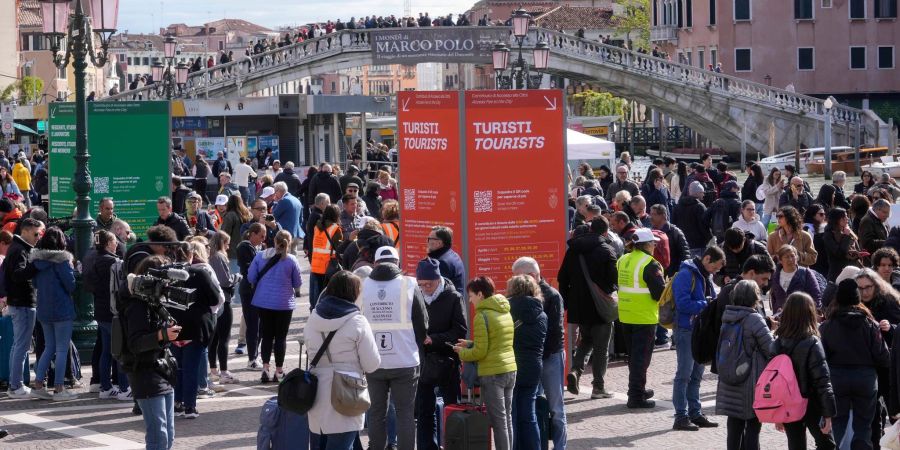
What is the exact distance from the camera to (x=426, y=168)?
1242 centimetres

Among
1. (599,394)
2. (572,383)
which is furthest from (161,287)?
(599,394)

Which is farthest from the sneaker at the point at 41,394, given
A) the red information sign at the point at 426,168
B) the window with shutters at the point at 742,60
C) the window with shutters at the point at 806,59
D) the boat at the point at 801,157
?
the window with shutters at the point at 742,60

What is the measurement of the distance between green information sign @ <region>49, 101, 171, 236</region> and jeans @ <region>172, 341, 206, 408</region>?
541 centimetres

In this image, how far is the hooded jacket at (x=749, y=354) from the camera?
940 cm

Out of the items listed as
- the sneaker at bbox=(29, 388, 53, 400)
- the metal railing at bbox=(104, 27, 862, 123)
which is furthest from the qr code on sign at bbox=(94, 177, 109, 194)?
the metal railing at bbox=(104, 27, 862, 123)

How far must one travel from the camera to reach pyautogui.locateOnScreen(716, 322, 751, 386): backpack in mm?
9438

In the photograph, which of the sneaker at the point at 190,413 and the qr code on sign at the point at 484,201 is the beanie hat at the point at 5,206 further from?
the qr code on sign at the point at 484,201

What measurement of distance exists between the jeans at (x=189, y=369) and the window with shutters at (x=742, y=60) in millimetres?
60633

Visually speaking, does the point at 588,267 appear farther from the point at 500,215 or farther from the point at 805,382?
the point at 805,382

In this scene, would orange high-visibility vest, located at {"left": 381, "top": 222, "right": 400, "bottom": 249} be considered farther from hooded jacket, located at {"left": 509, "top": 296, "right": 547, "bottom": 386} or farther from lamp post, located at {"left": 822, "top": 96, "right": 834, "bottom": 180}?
lamp post, located at {"left": 822, "top": 96, "right": 834, "bottom": 180}

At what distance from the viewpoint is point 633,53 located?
59969 mm

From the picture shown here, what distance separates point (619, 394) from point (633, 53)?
157ft

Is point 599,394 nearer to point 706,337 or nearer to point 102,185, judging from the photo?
point 706,337

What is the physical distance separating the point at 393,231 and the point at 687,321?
403cm
